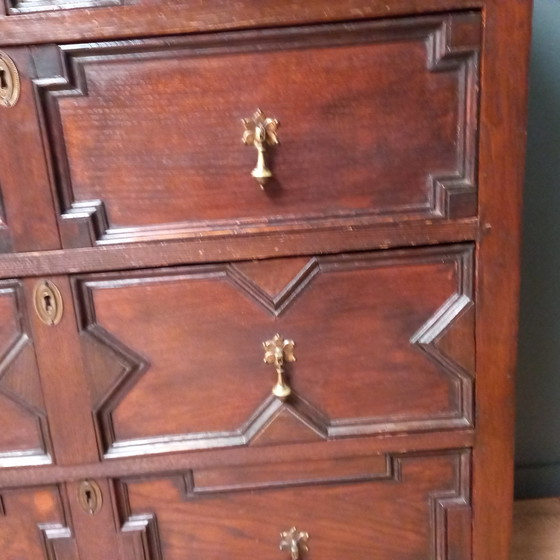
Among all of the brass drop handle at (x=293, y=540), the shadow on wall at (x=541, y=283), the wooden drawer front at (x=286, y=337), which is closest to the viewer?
the wooden drawer front at (x=286, y=337)

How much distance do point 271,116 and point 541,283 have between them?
2.32 ft

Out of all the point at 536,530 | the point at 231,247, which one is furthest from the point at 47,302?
the point at 536,530

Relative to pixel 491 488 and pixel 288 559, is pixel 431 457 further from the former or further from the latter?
pixel 288 559

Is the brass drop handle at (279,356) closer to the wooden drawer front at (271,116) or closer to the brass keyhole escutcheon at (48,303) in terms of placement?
the wooden drawer front at (271,116)

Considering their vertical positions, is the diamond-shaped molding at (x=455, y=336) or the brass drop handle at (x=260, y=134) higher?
the brass drop handle at (x=260, y=134)

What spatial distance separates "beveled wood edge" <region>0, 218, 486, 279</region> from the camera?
2.66ft

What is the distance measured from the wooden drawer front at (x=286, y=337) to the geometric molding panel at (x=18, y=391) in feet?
0.23

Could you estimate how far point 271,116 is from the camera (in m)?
0.78

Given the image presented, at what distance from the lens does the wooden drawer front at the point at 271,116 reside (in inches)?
29.9

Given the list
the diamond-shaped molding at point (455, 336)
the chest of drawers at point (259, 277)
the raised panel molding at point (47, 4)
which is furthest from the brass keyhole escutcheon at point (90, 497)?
the raised panel molding at point (47, 4)

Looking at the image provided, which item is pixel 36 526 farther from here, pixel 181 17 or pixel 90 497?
pixel 181 17

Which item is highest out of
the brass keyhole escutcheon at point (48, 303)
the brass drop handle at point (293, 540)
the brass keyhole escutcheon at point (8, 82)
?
the brass keyhole escutcheon at point (8, 82)

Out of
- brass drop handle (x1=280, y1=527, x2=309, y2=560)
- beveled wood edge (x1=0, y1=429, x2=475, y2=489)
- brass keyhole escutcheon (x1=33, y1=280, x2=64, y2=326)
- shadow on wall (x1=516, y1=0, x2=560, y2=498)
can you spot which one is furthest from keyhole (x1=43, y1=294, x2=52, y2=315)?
shadow on wall (x1=516, y1=0, x2=560, y2=498)

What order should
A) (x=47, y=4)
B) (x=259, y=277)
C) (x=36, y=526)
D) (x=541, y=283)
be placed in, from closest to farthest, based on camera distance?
(x=47, y=4) → (x=259, y=277) → (x=36, y=526) → (x=541, y=283)
